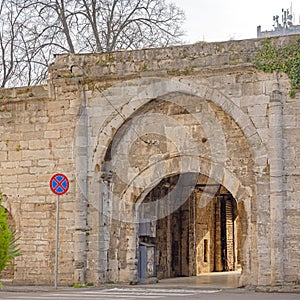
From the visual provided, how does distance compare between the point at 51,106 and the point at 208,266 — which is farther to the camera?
the point at 208,266

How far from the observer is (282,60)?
677 inches

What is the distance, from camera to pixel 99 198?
733 inches

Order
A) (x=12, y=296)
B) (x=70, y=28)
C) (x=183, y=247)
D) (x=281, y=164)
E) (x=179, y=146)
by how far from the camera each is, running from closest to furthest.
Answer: (x=12, y=296)
(x=281, y=164)
(x=179, y=146)
(x=183, y=247)
(x=70, y=28)

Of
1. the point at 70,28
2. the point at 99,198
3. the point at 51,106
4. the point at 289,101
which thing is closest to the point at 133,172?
the point at 99,198

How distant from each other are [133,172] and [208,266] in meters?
9.58

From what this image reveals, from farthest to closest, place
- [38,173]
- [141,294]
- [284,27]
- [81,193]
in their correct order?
[284,27]
[38,173]
[81,193]
[141,294]

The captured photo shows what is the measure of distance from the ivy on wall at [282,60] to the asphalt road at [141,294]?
423 centimetres

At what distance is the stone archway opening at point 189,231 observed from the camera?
20391 millimetres

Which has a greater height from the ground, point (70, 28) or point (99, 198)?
point (70, 28)

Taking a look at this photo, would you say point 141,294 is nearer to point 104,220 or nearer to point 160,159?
point 104,220

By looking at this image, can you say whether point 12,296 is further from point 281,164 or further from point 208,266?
point 208,266

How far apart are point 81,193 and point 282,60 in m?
5.29

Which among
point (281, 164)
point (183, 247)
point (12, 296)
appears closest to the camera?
point (12, 296)

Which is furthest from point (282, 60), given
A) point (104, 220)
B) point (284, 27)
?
point (284, 27)
